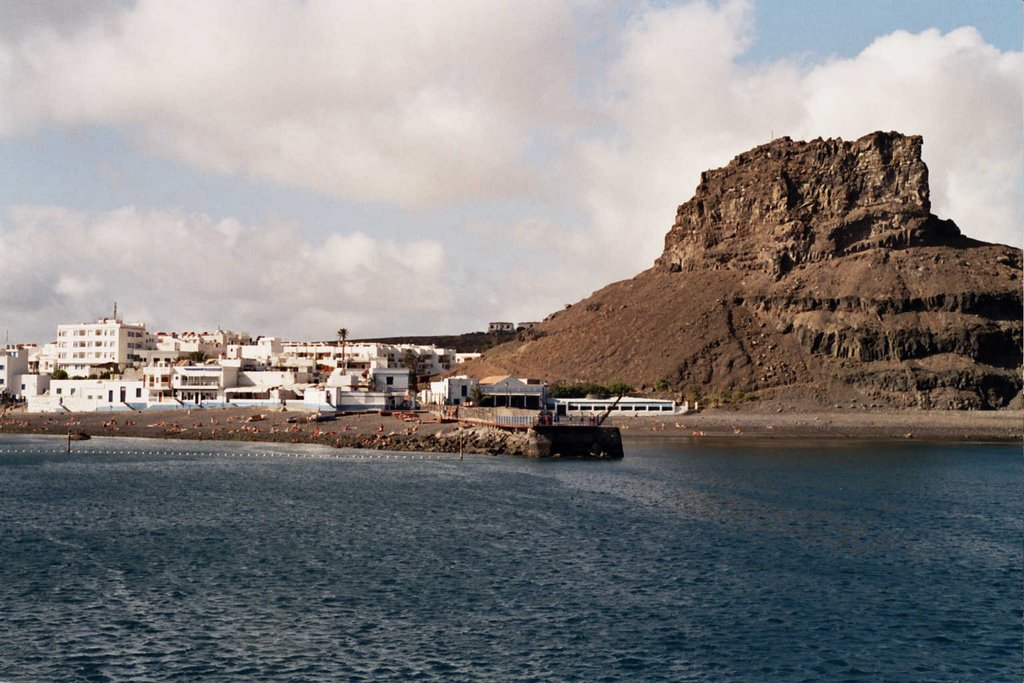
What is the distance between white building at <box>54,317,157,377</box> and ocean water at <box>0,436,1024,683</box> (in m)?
118

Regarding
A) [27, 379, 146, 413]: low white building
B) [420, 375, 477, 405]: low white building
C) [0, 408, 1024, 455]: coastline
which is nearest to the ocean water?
[0, 408, 1024, 455]: coastline

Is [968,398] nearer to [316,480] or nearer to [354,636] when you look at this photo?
[316,480]

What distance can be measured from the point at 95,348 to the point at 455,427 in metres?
107

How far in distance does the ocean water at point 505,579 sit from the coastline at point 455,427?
3193 cm

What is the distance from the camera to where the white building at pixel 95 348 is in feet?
634

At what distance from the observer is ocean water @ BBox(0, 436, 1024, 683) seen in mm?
32281

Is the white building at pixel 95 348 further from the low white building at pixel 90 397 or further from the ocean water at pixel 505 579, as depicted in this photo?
the ocean water at pixel 505 579

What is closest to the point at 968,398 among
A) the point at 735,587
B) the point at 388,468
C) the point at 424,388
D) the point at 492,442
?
the point at 424,388

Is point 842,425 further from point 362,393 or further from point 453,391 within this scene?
point 362,393

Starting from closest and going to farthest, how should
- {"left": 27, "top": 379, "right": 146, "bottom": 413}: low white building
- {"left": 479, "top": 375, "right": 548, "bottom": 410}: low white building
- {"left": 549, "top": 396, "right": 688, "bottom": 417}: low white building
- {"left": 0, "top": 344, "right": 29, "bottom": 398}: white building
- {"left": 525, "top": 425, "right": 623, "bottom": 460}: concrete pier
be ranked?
{"left": 525, "top": 425, "right": 623, "bottom": 460}: concrete pier
{"left": 479, "top": 375, "right": 548, "bottom": 410}: low white building
{"left": 27, "top": 379, "right": 146, "bottom": 413}: low white building
{"left": 549, "top": 396, "right": 688, "bottom": 417}: low white building
{"left": 0, "top": 344, "right": 29, "bottom": 398}: white building

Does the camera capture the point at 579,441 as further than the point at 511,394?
No

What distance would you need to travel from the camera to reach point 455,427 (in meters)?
117

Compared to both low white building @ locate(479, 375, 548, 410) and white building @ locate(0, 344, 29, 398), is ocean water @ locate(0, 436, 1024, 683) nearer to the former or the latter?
low white building @ locate(479, 375, 548, 410)

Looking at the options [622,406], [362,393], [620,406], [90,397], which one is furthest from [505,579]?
[90,397]
